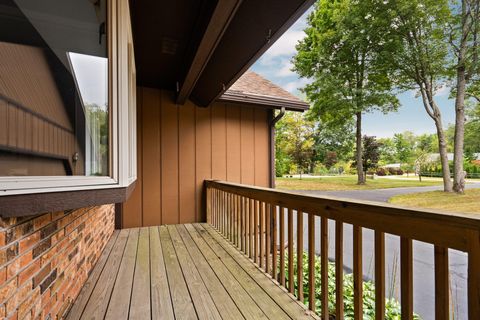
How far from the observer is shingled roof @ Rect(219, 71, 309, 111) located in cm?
425

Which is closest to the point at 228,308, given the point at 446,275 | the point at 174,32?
the point at 446,275

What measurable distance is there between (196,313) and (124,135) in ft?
4.24

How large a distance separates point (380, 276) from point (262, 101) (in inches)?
146

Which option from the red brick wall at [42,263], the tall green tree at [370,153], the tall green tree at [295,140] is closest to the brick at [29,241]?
the red brick wall at [42,263]

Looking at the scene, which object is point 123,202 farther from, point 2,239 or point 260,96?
point 260,96

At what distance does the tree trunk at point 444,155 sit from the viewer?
76.1 inches

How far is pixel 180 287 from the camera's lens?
6.55 feet

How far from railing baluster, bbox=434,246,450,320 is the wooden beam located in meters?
1.72

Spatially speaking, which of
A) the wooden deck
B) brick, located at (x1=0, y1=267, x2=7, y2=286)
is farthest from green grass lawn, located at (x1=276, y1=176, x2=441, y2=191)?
brick, located at (x1=0, y1=267, x2=7, y2=286)

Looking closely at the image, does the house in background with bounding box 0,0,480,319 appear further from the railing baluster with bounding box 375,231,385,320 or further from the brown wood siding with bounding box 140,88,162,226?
the brown wood siding with bounding box 140,88,162,226

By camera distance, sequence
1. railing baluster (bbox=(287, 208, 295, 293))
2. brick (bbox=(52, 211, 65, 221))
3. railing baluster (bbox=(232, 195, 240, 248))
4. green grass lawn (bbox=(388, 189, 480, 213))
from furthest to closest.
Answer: railing baluster (bbox=(232, 195, 240, 248))
railing baluster (bbox=(287, 208, 295, 293))
brick (bbox=(52, 211, 65, 221))
green grass lawn (bbox=(388, 189, 480, 213))

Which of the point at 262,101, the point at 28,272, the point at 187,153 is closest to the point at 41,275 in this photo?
the point at 28,272

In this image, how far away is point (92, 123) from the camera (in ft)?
4.60

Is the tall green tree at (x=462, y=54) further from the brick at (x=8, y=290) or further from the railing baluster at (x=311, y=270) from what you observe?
the brick at (x=8, y=290)
